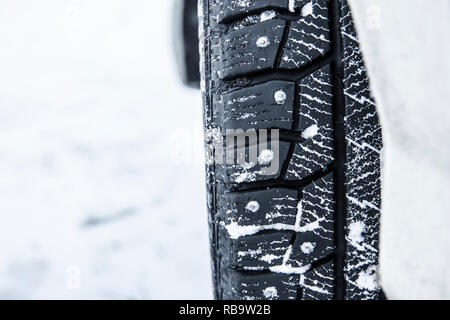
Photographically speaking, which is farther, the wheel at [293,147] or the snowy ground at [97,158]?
the snowy ground at [97,158]

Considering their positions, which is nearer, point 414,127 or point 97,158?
point 414,127

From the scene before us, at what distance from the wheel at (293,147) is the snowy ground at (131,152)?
0.04 metres

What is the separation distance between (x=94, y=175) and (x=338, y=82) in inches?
37.4

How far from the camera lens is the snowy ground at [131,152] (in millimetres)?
470

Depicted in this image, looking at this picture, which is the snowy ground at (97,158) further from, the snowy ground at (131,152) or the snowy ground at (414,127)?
the snowy ground at (414,127)

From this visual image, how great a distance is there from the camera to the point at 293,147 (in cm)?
54

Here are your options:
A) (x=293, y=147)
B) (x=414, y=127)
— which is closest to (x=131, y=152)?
(x=293, y=147)

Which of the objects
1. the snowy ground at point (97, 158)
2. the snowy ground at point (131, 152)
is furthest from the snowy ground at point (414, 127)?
the snowy ground at point (97, 158)

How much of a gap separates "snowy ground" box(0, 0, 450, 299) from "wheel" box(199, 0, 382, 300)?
4 cm

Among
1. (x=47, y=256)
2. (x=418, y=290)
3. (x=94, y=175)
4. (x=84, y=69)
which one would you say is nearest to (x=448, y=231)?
(x=418, y=290)

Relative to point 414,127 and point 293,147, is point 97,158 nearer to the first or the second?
point 293,147

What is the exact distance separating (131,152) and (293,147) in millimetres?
909

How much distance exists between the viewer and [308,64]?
20.9 inches
